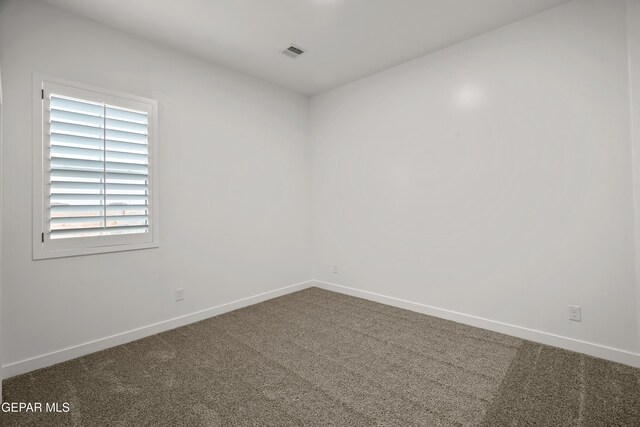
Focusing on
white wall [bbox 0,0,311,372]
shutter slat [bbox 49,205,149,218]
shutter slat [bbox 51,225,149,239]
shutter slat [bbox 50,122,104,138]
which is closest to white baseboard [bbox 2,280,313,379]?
white wall [bbox 0,0,311,372]

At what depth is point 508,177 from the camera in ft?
9.21

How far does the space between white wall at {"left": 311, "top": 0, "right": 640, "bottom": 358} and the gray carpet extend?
0.47 metres

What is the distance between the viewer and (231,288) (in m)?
3.57

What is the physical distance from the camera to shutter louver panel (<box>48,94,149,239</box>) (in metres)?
2.37

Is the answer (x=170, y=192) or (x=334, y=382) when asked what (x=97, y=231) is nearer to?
(x=170, y=192)

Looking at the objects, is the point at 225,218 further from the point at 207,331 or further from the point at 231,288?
the point at 207,331

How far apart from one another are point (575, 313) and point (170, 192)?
12.3 ft

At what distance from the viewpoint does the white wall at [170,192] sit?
223 centimetres

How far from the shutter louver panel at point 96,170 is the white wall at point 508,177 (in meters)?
2.43

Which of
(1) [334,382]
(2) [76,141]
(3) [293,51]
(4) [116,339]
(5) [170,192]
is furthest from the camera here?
(3) [293,51]

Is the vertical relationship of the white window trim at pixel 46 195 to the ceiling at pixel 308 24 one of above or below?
below

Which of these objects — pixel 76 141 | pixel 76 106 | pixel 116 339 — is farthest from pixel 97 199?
pixel 116 339

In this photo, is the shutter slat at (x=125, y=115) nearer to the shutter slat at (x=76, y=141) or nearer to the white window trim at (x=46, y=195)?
the white window trim at (x=46, y=195)

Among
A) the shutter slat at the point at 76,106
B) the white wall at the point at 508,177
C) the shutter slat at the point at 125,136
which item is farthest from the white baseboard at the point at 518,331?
the shutter slat at the point at 76,106
